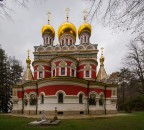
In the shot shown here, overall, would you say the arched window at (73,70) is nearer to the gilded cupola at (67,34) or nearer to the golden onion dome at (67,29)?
the gilded cupola at (67,34)

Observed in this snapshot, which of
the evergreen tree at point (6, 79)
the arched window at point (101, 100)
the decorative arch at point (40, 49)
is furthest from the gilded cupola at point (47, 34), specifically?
the arched window at point (101, 100)

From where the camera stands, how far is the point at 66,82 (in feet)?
72.8

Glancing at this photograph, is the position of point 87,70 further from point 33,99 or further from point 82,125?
point 82,125

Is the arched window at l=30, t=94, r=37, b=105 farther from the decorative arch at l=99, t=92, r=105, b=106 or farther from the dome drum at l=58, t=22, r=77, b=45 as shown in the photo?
the dome drum at l=58, t=22, r=77, b=45

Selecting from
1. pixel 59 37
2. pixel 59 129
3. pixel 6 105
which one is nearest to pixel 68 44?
pixel 59 37

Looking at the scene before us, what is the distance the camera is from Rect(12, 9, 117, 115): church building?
72.8 ft

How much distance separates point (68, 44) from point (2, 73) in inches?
517

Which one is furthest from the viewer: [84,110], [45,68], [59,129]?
[45,68]

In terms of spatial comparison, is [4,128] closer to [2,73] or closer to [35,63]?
[35,63]

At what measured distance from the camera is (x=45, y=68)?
2827 centimetres

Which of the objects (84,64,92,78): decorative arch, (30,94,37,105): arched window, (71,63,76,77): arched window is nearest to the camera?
(30,94,37,105): arched window

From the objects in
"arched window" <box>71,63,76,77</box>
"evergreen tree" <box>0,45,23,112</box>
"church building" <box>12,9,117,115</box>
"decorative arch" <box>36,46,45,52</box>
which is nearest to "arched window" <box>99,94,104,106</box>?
"church building" <box>12,9,117,115</box>

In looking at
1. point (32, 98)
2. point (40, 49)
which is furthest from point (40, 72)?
point (40, 49)

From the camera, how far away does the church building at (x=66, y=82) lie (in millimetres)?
22188
